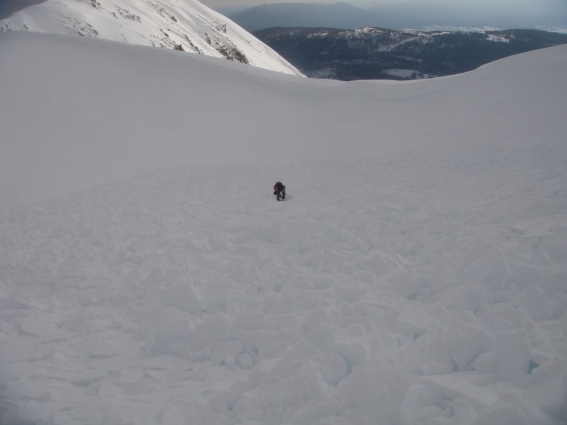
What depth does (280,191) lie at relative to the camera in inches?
385

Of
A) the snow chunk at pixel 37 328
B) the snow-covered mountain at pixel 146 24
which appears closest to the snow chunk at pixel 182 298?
the snow chunk at pixel 37 328

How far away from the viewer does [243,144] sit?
572 inches

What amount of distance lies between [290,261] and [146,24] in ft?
138

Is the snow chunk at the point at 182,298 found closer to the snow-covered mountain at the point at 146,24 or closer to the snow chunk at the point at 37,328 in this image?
the snow chunk at the point at 37,328

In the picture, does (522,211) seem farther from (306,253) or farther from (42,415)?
(42,415)

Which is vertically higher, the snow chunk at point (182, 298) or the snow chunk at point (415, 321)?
the snow chunk at point (415, 321)

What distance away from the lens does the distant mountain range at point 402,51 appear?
12100cm

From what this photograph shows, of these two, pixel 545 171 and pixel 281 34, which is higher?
pixel 281 34

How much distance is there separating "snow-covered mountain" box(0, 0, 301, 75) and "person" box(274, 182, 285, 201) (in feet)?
73.3

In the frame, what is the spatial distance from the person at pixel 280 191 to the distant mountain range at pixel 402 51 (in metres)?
117

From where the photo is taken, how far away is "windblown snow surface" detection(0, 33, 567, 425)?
364 centimetres

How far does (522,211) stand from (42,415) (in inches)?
305

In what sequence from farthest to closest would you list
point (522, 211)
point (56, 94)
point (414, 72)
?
point (414, 72)
point (56, 94)
point (522, 211)

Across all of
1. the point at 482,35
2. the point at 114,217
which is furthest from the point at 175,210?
the point at 482,35
